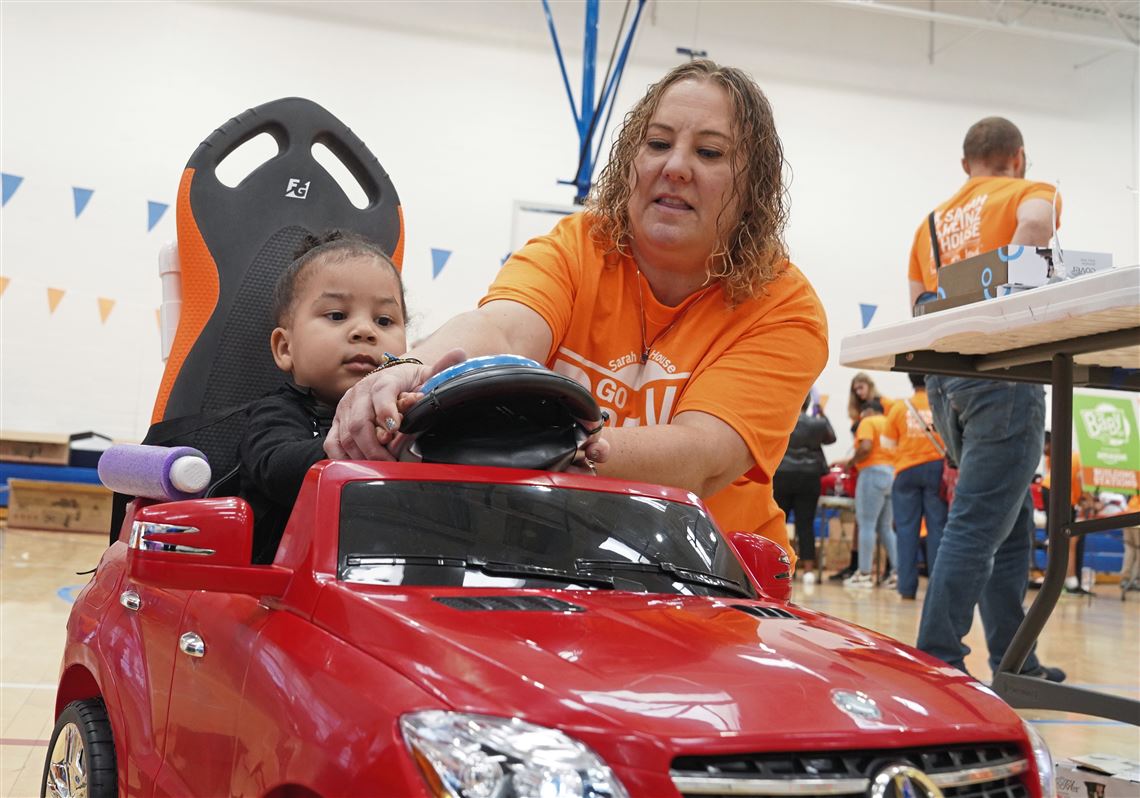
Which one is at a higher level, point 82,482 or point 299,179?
point 299,179

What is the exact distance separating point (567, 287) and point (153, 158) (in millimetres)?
10458

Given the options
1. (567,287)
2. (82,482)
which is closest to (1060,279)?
(567,287)

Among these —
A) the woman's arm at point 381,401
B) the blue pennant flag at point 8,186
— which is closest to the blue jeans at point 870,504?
the woman's arm at point 381,401

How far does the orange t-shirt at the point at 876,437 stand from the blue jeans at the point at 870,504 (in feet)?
0.30

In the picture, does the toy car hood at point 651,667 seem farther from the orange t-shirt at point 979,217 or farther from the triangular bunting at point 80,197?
the triangular bunting at point 80,197

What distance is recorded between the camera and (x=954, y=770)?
1127 millimetres

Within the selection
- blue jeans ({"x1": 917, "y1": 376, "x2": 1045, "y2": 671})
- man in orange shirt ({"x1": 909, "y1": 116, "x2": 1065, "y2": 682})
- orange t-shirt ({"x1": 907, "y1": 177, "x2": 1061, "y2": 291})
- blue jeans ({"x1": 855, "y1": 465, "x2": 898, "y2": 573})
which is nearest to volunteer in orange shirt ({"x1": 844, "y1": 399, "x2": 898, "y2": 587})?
blue jeans ({"x1": 855, "y1": 465, "x2": 898, "y2": 573})

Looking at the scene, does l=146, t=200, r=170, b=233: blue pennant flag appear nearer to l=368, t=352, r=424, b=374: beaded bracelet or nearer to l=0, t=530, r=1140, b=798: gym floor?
l=0, t=530, r=1140, b=798: gym floor

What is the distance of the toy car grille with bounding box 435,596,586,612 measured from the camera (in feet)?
4.15

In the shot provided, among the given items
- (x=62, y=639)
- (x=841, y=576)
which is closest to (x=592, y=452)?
(x=62, y=639)

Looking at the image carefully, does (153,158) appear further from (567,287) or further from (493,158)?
(567,287)

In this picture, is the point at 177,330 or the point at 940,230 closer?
the point at 177,330

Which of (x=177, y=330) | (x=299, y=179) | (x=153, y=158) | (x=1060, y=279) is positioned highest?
(x=153, y=158)

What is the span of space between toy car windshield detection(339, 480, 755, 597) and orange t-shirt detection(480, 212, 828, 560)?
0.56 meters
